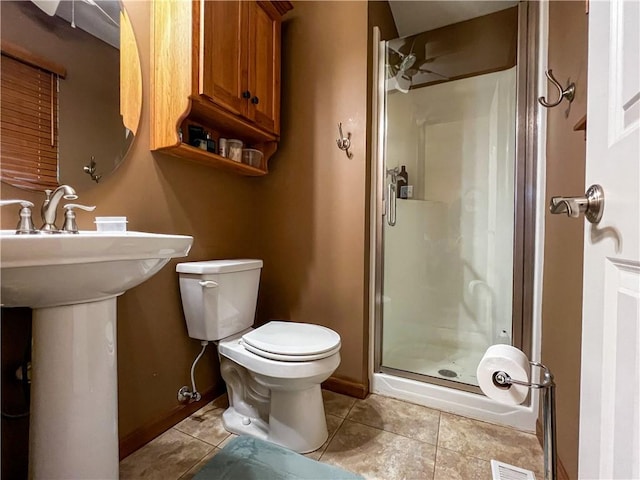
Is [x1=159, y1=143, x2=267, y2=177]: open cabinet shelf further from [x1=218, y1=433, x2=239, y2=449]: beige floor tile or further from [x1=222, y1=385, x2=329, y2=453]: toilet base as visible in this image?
[x1=218, y1=433, x2=239, y2=449]: beige floor tile

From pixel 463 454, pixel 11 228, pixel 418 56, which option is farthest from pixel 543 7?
pixel 11 228

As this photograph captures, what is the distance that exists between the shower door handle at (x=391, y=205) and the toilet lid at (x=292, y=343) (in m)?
0.75

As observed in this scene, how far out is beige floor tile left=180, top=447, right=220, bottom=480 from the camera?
40.9 inches

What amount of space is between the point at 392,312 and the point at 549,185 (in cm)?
100

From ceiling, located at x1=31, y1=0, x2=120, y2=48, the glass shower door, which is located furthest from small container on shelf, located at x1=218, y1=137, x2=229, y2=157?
the glass shower door

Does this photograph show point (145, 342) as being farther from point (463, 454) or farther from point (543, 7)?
point (543, 7)

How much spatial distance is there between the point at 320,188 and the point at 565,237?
1.10m

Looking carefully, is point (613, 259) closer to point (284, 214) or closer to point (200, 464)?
point (200, 464)

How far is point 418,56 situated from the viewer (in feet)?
5.76

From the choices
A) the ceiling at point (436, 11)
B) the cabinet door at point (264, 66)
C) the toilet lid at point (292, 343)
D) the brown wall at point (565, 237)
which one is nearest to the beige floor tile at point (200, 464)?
the toilet lid at point (292, 343)

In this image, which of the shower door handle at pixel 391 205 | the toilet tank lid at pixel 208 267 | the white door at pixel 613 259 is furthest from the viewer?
the shower door handle at pixel 391 205

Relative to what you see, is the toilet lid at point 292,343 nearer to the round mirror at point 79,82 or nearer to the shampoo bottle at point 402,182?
the round mirror at point 79,82

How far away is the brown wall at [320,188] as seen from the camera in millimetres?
1575

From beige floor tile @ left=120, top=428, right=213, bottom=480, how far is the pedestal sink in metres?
0.27
